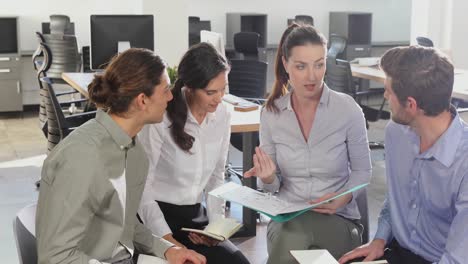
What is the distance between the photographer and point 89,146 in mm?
1888

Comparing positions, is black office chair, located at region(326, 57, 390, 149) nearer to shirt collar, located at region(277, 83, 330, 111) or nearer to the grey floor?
the grey floor

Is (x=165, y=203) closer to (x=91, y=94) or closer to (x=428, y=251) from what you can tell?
(x=91, y=94)

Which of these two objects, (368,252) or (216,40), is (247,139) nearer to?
(216,40)

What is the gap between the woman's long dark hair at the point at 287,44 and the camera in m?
2.63

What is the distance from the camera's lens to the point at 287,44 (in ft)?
8.80

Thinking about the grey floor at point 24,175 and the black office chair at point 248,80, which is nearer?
the grey floor at point 24,175

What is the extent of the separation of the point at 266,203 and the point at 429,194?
21.6 inches

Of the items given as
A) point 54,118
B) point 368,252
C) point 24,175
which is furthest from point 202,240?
point 24,175

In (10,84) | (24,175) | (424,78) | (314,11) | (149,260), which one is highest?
(314,11)

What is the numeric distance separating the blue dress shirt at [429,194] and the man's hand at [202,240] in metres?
0.60

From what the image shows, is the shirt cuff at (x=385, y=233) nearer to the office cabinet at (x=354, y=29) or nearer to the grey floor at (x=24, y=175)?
the grey floor at (x=24, y=175)

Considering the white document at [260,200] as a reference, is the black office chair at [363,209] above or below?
below

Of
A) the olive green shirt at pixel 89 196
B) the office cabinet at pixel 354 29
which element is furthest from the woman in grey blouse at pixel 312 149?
the office cabinet at pixel 354 29

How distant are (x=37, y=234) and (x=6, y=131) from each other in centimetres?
631
